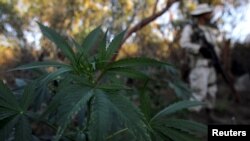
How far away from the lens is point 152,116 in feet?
5.70

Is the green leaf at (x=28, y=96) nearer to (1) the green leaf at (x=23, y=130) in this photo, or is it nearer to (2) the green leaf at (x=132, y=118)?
(1) the green leaf at (x=23, y=130)

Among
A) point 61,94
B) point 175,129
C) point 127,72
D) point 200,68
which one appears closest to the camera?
point 61,94

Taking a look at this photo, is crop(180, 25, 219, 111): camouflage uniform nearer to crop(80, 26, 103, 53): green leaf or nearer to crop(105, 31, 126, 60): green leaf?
crop(80, 26, 103, 53): green leaf

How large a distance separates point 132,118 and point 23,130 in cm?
45

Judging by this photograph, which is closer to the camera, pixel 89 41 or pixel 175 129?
pixel 175 129

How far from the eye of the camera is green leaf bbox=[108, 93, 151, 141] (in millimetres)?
1300

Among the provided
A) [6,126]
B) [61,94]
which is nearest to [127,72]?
[61,94]

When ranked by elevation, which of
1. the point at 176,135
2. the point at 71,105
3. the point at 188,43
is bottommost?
the point at 176,135

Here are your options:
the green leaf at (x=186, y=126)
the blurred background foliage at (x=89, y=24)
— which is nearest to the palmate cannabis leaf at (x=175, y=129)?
the green leaf at (x=186, y=126)

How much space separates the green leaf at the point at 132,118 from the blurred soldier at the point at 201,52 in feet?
Answer: 17.2

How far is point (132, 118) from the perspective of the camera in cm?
131

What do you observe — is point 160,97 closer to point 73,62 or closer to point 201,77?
point 201,77

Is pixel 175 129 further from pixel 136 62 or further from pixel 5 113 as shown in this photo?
pixel 5 113

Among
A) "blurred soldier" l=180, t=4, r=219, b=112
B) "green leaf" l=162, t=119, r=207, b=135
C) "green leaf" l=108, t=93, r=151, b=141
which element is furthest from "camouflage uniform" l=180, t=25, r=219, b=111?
"green leaf" l=108, t=93, r=151, b=141
